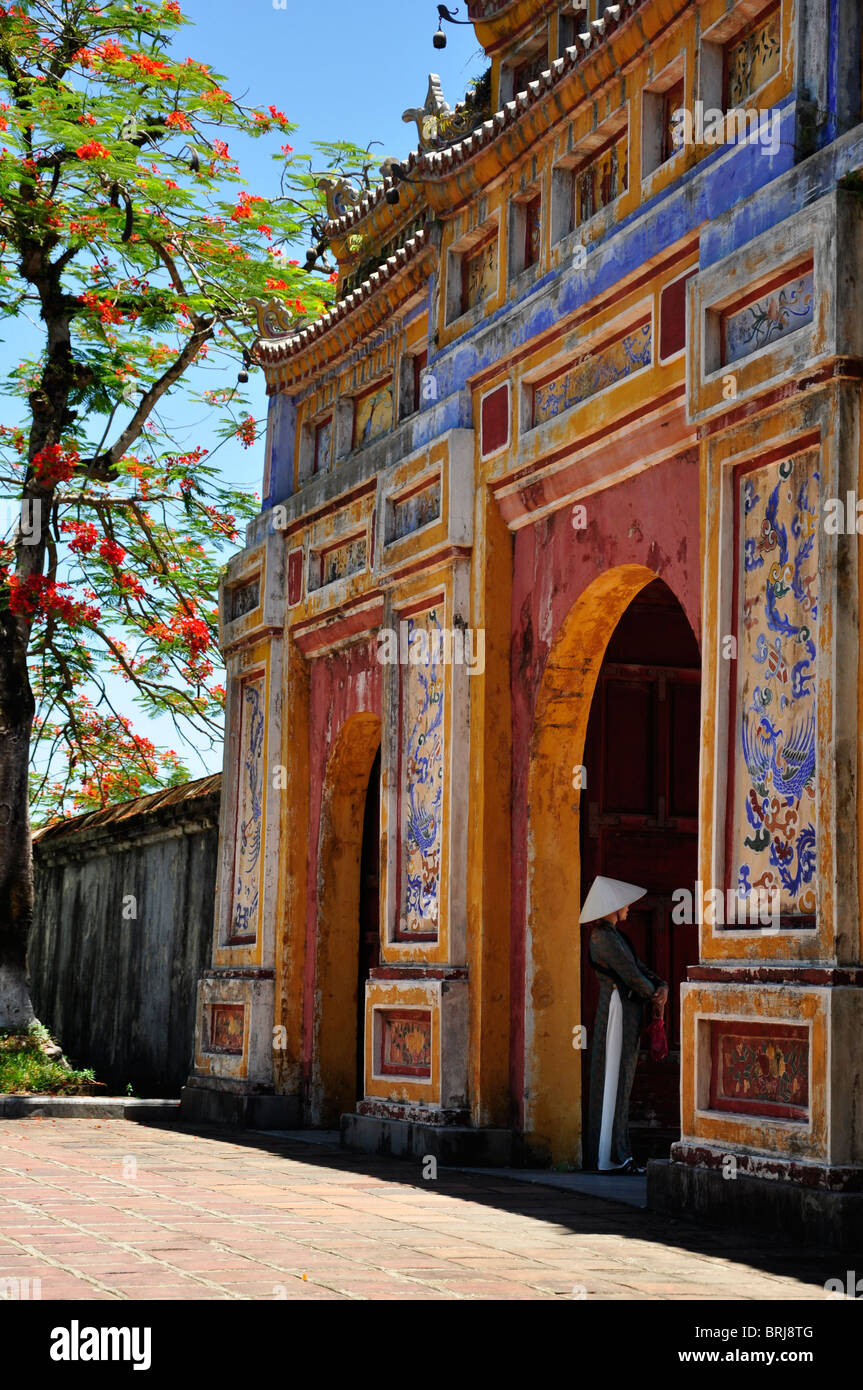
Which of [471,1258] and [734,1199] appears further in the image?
[734,1199]

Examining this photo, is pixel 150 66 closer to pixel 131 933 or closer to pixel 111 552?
pixel 111 552

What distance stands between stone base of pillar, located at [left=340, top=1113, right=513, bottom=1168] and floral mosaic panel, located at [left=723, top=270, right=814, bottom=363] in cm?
413

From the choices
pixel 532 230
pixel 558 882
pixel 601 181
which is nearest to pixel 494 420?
pixel 532 230

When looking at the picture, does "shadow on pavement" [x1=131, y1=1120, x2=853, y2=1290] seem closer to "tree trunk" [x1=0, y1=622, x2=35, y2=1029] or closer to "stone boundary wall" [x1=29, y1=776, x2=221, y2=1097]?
"stone boundary wall" [x1=29, y1=776, x2=221, y2=1097]

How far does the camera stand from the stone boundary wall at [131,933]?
45.6 ft

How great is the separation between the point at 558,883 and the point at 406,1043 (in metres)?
1.34

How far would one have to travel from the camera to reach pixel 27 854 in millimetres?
14070

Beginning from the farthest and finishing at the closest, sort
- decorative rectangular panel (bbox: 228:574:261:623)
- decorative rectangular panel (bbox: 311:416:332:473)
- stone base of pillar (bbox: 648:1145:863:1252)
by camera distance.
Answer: decorative rectangular panel (bbox: 228:574:261:623) → decorative rectangular panel (bbox: 311:416:332:473) → stone base of pillar (bbox: 648:1145:863:1252)

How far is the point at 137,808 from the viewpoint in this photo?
611 inches

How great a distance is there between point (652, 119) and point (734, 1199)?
16.0ft

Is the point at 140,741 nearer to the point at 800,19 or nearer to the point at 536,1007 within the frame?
the point at 536,1007

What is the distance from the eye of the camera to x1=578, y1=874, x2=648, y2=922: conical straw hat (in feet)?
30.0

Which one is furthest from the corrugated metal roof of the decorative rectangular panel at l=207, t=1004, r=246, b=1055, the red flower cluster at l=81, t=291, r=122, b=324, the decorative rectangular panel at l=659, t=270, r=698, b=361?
the decorative rectangular panel at l=659, t=270, r=698, b=361
